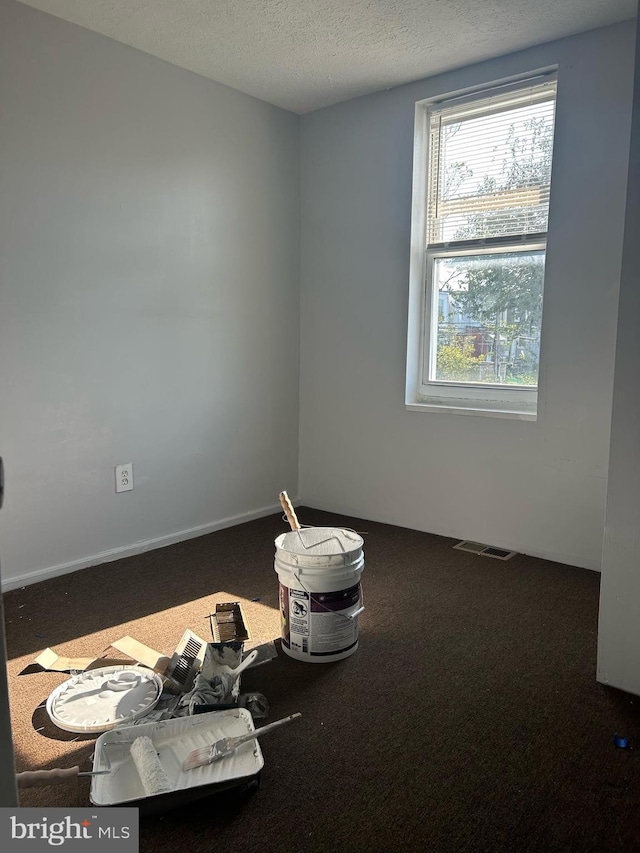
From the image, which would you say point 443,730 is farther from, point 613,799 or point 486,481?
point 486,481

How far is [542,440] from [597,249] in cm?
95

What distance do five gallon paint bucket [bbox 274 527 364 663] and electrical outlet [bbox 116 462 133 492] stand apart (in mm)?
1286

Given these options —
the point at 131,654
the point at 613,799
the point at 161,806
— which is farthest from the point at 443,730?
the point at 131,654

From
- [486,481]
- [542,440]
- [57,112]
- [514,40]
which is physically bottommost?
[486,481]

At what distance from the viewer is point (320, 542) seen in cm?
220

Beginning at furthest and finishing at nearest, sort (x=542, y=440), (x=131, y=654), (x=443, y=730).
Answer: (x=542, y=440)
(x=131, y=654)
(x=443, y=730)

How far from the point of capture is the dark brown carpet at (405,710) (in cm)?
145

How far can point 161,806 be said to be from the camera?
1459mm

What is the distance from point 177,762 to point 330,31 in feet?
9.73

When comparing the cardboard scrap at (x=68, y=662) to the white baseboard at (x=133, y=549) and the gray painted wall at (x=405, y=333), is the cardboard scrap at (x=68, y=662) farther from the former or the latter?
the gray painted wall at (x=405, y=333)

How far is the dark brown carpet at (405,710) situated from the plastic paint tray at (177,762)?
0.06m

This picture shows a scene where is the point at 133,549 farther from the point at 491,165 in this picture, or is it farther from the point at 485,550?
the point at 491,165

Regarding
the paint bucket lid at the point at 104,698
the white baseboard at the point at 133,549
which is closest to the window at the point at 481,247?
the white baseboard at the point at 133,549

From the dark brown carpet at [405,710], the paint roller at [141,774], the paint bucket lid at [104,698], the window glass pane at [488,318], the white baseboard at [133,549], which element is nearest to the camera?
the paint roller at [141,774]
